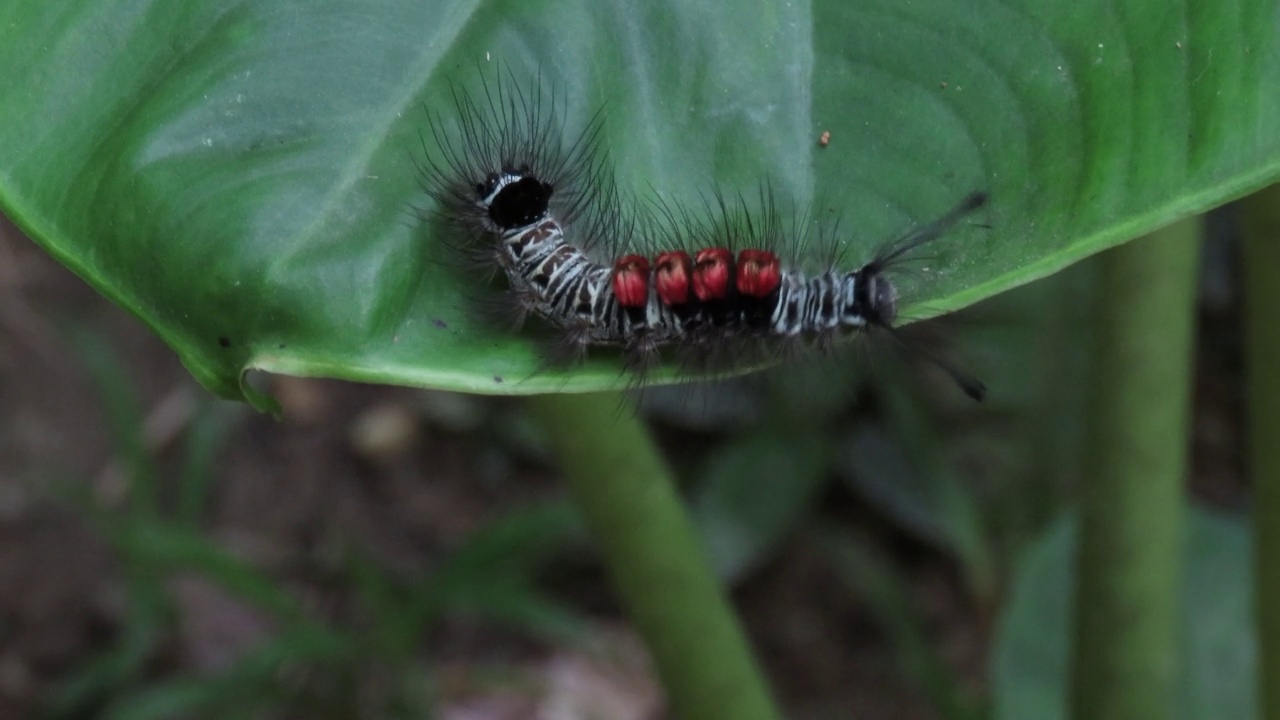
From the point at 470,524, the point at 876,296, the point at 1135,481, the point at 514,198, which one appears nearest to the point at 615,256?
the point at 514,198

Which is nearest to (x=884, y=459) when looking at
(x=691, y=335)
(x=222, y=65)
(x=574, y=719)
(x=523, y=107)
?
(x=574, y=719)

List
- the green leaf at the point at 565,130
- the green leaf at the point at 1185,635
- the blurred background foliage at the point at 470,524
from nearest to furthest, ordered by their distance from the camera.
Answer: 1. the green leaf at the point at 565,130
2. the green leaf at the point at 1185,635
3. the blurred background foliage at the point at 470,524

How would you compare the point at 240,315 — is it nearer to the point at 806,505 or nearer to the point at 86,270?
the point at 86,270

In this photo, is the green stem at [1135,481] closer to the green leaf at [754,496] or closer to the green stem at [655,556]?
the green stem at [655,556]

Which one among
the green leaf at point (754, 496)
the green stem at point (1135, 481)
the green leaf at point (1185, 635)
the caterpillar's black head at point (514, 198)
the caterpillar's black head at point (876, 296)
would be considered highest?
the caterpillar's black head at point (514, 198)

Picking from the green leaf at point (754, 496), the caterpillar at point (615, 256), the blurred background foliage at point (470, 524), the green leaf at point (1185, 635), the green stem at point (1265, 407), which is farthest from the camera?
the green leaf at point (754, 496)

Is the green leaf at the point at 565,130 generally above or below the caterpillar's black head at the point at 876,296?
above

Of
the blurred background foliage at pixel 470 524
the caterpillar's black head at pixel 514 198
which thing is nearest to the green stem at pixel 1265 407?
the caterpillar's black head at pixel 514 198
